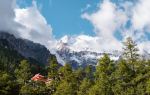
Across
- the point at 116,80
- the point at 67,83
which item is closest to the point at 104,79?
the point at 116,80

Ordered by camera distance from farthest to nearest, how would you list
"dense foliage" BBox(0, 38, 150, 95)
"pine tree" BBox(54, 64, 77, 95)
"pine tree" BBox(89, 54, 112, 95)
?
"pine tree" BBox(54, 64, 77, 95), "pine tree" BBox(89, 54, 112, 95), "dense foliage" BBox(0, 38, 150, 95)

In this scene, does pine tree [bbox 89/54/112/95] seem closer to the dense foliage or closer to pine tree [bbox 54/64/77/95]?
the dense foliage

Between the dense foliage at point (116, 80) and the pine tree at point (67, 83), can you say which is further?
the pine tree at point (67, 83)

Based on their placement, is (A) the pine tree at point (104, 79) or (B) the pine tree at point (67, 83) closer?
(A) the pine tree at point (104, 79)

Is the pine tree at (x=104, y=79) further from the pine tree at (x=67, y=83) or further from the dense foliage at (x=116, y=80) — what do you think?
the pine tree at (x=67, y=83)

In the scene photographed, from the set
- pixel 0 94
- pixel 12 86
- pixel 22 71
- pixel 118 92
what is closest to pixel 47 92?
pixel 22 71

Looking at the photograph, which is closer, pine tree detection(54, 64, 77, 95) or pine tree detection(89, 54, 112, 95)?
pine tree detection(89, 54, 112, 95)

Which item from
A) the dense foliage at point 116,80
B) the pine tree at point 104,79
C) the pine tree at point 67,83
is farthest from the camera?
the pine tree at point 67,83

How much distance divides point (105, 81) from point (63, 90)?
16.1 meters

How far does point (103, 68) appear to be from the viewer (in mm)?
103188

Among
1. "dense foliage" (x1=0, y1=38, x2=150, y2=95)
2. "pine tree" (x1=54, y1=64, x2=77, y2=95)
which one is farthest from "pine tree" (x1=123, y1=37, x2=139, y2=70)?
"pine tree" (x1=54, y1=64, x2=77, y2=95)

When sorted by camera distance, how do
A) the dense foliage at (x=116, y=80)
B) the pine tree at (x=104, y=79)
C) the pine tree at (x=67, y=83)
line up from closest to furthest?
the dense foliage at (x=116, y=80), the pine tree at (x=104, y=79), the pine tree at (x=67, y=83)

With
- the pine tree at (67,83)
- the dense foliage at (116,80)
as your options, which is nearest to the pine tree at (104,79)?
the dense foliage at (116,80)

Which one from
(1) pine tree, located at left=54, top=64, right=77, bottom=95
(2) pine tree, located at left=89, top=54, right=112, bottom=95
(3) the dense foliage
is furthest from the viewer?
(1) pine tree, located at left=54, top=64, right=77, bottom=95
